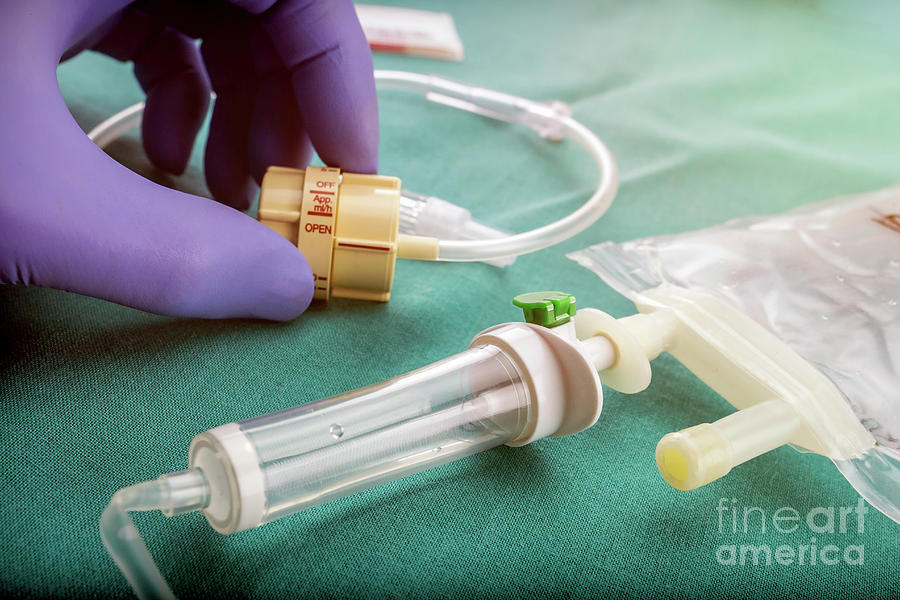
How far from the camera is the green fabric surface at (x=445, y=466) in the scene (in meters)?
0.51

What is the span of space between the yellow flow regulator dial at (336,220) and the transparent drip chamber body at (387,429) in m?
0.15

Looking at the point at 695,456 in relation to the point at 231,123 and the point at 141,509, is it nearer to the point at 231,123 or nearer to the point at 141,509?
the point at 141,509

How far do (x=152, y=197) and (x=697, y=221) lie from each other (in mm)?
620

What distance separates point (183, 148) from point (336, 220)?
294mm

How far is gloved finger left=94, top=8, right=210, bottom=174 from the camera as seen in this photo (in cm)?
87

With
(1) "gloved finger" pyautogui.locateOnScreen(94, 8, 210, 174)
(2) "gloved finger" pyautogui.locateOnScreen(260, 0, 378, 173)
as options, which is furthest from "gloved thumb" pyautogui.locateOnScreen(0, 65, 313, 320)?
(1) "gloved finger" pyautogui.locateOnScreen(94, 8, 210, 174)

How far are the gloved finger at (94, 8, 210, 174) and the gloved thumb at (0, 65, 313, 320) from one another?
0.90 ft

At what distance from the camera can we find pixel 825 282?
0.71m

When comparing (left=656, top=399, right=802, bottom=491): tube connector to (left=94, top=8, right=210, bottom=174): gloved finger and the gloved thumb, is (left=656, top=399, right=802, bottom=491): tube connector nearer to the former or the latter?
the gloved thumb

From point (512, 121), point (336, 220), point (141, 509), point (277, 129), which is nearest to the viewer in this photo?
point (141, 509)

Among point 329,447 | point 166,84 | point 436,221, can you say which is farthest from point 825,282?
point 166,84

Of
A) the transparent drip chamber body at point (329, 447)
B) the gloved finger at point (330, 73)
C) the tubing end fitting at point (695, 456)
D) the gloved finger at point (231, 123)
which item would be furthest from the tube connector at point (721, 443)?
the gloved finger at point (231, 123)

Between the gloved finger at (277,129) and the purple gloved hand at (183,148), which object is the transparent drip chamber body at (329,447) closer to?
the purple gloved hand at (183,148)

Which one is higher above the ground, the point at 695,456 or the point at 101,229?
the point at 101,229
